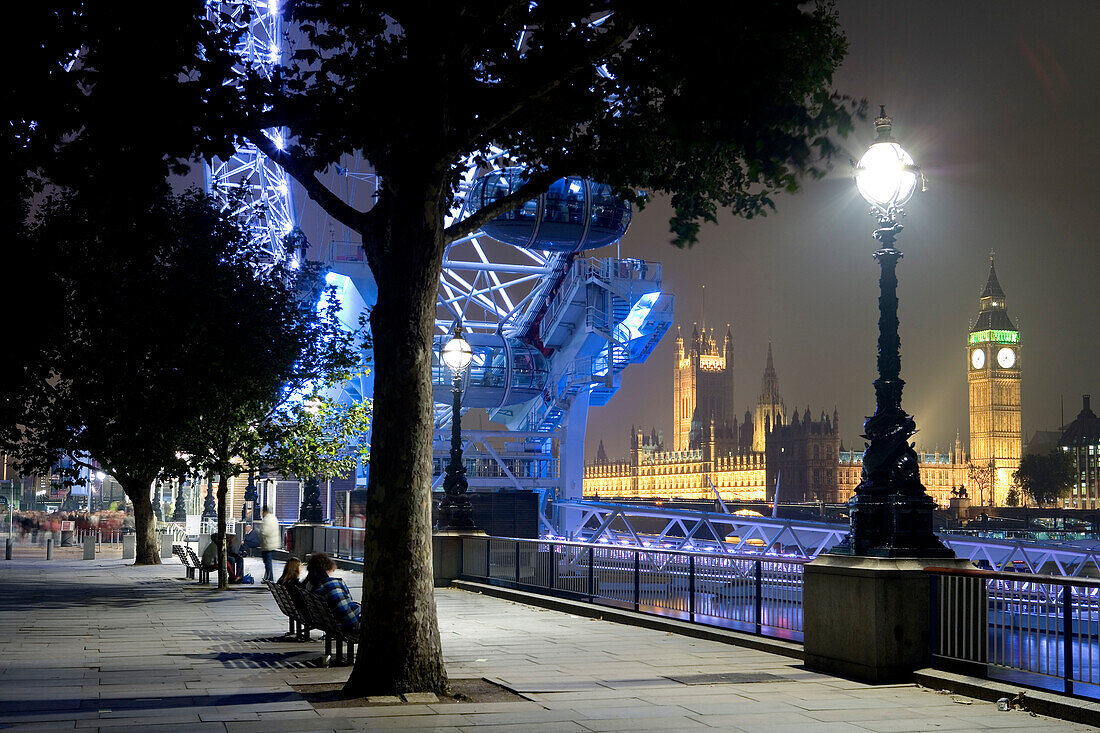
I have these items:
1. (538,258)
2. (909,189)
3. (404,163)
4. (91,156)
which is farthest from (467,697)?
(538,258)

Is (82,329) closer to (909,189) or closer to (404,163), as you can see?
(404,163)

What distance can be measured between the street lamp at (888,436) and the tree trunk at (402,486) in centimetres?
451

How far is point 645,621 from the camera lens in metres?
17.4

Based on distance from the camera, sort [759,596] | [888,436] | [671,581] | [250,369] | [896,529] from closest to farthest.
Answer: [896,529] → [888,436] → [759,596] → [671,581] → [250,369]

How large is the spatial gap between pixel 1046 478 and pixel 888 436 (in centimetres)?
18050

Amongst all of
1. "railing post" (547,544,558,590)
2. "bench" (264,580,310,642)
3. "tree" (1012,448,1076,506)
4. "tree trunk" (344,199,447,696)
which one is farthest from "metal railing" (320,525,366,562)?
"tree" (1012,448,1076,506)

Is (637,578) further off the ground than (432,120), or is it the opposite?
(432,120)

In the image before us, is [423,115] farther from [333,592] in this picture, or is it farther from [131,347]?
[131,347]

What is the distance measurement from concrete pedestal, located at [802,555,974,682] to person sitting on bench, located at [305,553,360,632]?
5.05 m

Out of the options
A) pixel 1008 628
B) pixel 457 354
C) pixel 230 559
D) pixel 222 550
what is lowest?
pixel 230 559

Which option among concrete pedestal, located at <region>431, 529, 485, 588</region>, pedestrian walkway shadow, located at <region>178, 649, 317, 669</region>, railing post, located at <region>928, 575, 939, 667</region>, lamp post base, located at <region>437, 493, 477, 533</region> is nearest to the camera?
railing post, located at <region>928, 575, 939, 667</region>

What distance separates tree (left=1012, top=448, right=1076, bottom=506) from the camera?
7018 inches

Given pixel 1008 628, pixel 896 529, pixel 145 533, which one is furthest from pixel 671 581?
pixel 145 533

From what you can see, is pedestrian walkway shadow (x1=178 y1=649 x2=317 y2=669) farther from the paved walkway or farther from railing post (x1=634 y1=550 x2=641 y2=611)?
railing post (x1=634 y1=550 x2=641 y2=611)
